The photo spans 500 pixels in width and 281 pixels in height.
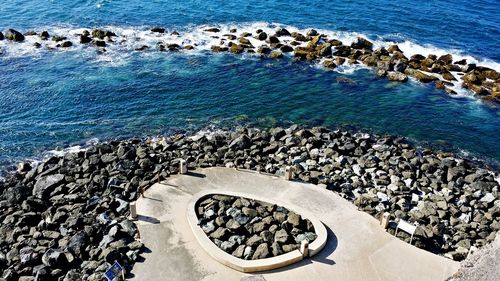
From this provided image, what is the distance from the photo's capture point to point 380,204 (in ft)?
111

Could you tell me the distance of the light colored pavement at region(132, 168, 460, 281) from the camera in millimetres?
26422

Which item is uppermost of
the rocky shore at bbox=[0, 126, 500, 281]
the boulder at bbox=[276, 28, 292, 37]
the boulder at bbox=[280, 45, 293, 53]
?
the boulder at bbox=[276, 28, 292, 37]

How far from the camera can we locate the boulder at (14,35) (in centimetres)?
6575

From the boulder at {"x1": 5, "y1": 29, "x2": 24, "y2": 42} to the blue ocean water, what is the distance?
4.04m

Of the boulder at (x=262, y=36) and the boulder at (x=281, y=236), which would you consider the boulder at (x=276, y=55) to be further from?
the boulder at (x=281, y=236)

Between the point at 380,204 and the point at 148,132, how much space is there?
957 inches

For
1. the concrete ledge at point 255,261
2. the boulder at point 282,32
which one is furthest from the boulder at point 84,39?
the concrete ledge at point 255,261

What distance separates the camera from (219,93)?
53625 millimetres

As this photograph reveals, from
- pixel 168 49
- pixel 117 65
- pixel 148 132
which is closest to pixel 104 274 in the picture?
pixel 148 132

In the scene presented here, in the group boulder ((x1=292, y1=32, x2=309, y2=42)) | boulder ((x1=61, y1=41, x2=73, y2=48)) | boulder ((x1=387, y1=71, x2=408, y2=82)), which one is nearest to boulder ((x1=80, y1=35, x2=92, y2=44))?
boulder ((x1=61, y1=41, x2=73, y2=48))

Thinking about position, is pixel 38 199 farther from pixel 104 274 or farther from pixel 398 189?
pixel 398 189

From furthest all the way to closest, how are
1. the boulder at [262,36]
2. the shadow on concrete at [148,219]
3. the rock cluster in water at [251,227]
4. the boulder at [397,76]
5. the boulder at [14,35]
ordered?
the boulder at [262,36]
the boulder at [14,35]
the boulder at [397,76]
the shadow on concrete at [148,219]
the rock cluster in water at [251,227]

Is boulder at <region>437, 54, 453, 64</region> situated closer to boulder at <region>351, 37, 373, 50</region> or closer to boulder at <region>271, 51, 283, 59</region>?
boulder at <region>351, 37, 373, 50</region>

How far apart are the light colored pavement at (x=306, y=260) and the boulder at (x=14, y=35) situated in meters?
45.6
